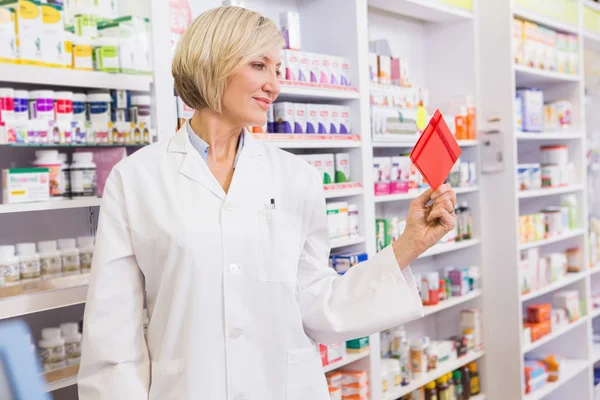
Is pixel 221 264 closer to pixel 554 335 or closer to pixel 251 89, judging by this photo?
pixel 251 89

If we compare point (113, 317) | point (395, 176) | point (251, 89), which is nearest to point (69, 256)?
→ point (113, 317)

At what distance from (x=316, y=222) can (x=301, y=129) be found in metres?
1.34

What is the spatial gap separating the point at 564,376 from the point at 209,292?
14.6 feet

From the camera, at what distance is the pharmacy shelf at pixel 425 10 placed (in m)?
4.42

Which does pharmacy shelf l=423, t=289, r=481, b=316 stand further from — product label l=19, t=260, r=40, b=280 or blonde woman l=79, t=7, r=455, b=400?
product label l=19, t=260, r=40, b=280

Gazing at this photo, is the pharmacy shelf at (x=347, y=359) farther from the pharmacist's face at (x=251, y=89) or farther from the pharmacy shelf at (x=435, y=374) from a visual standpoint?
the pharmacist's face at (x=251, y=89)

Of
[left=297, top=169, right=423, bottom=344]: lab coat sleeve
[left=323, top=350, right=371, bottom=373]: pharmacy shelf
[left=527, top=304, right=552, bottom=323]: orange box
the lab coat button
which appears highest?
the lab coat button

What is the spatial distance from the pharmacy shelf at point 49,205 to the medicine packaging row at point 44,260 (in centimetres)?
13

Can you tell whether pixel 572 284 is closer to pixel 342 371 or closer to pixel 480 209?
pixel 480 209

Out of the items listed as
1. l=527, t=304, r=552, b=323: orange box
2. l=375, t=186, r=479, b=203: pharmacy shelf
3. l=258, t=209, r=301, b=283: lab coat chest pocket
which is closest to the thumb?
l=258, t=209, r=301, b=283: lab coat chest pocket

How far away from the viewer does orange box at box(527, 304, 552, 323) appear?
5480mm

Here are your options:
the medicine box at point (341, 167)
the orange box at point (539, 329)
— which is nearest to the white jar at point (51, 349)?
the medicine box at point (341, 167)

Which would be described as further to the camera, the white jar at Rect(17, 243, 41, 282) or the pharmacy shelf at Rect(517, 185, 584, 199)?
the pharmacy shelf at Rect(517, 185, 584, 199)

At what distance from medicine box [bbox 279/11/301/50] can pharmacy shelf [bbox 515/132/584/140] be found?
2.06 metres
